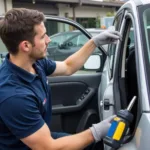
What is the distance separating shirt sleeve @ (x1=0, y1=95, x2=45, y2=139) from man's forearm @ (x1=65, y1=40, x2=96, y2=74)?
0.94m

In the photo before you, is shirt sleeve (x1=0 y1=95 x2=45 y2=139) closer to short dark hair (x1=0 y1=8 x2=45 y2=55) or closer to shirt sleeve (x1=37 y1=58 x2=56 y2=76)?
short dark hair (x1=0 y1=8 x2=45 y2=55)

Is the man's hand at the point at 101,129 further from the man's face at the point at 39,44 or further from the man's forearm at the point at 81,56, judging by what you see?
the man's forearm at the point at 81,56

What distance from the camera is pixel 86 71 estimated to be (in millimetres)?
3633

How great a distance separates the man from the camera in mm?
1920

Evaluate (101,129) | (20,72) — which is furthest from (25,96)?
(101,129)

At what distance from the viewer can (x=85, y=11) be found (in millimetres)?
21875

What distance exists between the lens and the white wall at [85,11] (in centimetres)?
1966

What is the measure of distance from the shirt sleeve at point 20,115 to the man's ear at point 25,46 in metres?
0.32

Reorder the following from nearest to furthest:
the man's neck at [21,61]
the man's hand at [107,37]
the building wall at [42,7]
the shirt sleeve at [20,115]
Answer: the shirt sleeve at [20,115]
the man's neck at [21,61]
the man's hand at [107,37]
the building wall at [42,7]

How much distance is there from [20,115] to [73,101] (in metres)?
1.69

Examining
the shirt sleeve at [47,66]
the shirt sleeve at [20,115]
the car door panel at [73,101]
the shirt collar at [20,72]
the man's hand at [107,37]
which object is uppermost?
the man's hand at [107,37]

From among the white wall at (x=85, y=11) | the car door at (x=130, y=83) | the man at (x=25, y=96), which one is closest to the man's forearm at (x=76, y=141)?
the man at (x=25, y=96)

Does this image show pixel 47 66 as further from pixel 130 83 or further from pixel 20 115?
pixel 20 115

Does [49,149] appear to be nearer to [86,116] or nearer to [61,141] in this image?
[61,141]
